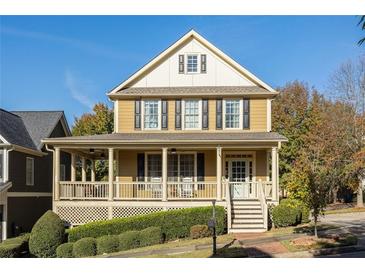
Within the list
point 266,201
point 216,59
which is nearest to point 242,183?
point 266,201

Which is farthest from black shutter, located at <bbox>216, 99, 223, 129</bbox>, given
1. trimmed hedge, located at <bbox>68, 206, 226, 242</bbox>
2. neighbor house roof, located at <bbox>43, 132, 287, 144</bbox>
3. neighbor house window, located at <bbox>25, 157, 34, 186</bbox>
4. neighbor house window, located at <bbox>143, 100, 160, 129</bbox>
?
neighbor house window, located at <bbox>25, 157, 34, 186</bbox>

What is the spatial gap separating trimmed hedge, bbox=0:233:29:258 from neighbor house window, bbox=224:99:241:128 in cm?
1051

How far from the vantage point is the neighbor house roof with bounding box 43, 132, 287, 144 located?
863 inches

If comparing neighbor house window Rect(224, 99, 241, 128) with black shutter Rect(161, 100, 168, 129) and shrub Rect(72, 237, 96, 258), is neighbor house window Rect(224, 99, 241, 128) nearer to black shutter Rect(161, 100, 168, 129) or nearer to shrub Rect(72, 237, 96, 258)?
black shutter Rect(161, 100, 168, 129)

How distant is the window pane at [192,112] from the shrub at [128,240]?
7595 mm

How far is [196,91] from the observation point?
2453 cm

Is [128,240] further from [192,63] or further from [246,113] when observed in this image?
[192,63]

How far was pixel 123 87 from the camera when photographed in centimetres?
2511

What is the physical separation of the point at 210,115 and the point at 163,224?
265 inches

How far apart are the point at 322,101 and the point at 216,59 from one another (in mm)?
20163

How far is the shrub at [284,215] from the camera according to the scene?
20.7 metres

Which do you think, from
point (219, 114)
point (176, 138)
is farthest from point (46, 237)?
point (219, 114)

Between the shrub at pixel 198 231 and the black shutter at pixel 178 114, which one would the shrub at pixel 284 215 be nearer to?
the shrub at pixel 198 231

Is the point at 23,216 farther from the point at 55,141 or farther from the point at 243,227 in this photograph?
the point at 243,227
